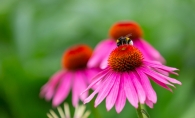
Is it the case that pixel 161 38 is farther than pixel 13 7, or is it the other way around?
pixel 13 7

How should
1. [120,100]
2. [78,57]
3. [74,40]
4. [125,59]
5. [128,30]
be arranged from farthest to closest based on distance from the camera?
[74,40] < [78,57] < [128,30] < [125,59] < [120,100]

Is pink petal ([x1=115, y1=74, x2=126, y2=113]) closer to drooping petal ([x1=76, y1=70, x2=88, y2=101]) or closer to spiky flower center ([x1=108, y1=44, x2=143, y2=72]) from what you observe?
spiky flower center ([x1=108, y1=44, x2=143, y2=72])

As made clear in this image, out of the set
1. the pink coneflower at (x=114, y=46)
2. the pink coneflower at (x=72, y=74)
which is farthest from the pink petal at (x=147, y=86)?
the pink coneflower at (x=72, y=74)

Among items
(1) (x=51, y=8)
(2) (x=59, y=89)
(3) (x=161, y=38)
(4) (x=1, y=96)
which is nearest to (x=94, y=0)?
(1) (x=51, y=8)

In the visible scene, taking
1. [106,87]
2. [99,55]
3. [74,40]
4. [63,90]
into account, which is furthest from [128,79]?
[74,40]

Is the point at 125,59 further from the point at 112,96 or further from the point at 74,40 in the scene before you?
the point at 74,40

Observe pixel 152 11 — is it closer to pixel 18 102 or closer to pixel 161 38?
pixel 161 38

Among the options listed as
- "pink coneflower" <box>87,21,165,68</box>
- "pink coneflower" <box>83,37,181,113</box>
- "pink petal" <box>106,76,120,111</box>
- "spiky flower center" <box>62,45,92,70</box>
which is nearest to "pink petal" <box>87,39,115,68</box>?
"pink coneflower" <box>87,21,165,68</box>
